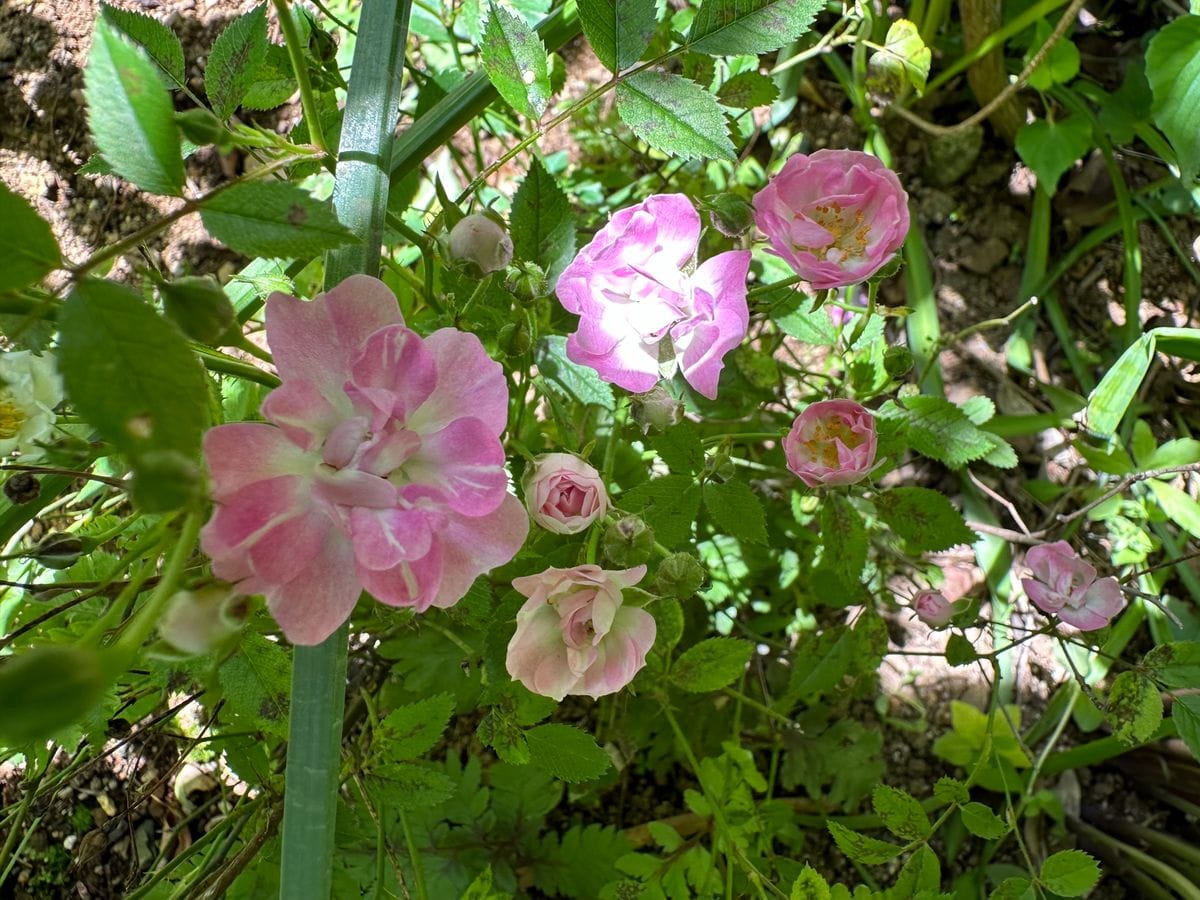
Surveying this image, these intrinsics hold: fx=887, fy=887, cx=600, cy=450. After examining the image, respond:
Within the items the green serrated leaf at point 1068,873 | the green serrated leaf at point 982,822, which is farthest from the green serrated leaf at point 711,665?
the green serrated leaf at point 1068,873

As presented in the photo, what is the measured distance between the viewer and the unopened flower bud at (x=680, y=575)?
705 mm

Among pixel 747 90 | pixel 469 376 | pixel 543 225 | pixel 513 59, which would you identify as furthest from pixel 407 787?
pixel 747 90

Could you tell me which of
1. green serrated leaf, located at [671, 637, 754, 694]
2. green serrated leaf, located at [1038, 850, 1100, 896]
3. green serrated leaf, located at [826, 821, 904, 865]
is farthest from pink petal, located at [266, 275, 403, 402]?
green serrated leaf, located at [1038, 850, 1100, 896]

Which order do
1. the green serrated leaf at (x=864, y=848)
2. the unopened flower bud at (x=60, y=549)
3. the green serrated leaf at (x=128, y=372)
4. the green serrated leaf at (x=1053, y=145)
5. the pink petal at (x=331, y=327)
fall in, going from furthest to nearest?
1. the green serrated leaf at (x=1053, y=145)
2. the green serrated leaf at (x=864, y=848)
3. the unopened flower bud at (x=60, y=549)
4. the pink petal at (x=331, y=327)
5. the green serrated leaf at (x=128, y=372)

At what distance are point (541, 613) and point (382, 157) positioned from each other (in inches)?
14.5

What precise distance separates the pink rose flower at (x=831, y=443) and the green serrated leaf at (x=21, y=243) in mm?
592

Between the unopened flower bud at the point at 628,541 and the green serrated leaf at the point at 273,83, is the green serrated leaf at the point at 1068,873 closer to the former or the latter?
the unopened flower bud at the point at 628,541

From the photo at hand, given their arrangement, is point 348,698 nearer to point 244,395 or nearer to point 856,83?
point 244,395

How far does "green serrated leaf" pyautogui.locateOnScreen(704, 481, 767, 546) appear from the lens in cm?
87

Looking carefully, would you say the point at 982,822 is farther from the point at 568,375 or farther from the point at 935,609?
the point at 568,375

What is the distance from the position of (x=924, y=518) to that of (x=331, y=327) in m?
0.69

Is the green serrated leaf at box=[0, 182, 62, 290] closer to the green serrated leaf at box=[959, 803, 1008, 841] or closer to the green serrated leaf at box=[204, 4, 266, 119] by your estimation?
the green serrated leaf at box=[204, 4, 266, 119]

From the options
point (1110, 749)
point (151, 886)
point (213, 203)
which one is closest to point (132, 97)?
point (213, 203)

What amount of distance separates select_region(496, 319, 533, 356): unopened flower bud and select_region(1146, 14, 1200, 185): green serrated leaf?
1.00 meters
